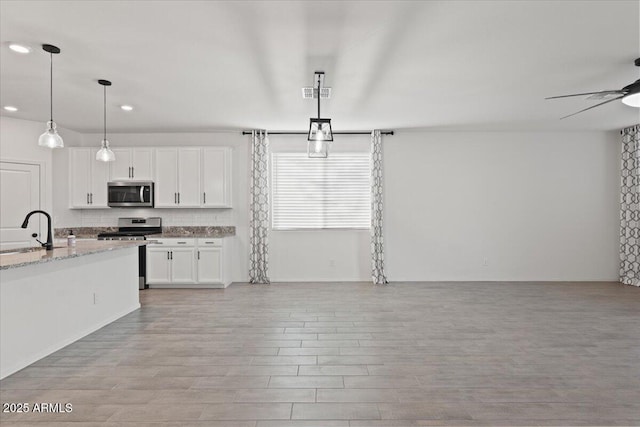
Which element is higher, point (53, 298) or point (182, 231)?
point (182, 231)

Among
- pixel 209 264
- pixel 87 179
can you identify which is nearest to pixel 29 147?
pixel 87 179

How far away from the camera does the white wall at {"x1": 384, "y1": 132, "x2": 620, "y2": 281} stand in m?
6.42

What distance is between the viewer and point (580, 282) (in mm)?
6277

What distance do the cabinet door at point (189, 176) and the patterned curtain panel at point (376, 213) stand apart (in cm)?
313

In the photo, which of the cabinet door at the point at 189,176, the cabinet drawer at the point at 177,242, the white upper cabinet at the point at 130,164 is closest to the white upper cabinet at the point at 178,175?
the cabinet door at the point at 189,176

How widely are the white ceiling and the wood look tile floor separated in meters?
2.76

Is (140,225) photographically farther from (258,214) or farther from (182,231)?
(258,214)

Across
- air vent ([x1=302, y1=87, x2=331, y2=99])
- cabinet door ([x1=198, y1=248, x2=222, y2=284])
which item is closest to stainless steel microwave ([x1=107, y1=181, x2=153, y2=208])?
cabinet door ([x1=198, y1=248, x2=222, y2=284])

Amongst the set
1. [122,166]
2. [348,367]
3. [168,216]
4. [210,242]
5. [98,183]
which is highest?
[122,166]

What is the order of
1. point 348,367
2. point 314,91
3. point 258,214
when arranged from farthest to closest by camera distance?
point 258,214
point 314,91
point 348,367

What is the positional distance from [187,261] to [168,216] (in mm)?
1074

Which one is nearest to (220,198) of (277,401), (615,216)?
(277,401)

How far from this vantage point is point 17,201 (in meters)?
5.42

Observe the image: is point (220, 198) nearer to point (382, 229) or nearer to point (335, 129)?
point (335, 129)
